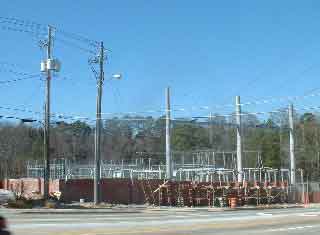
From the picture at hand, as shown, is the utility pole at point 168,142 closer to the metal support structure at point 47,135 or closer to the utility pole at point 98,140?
the utility pole at point 98,140

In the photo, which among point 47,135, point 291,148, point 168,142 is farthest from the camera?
point 291,148

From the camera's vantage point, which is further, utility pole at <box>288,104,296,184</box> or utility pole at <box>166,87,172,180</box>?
utility pole at <box>288,104,296,184</box>

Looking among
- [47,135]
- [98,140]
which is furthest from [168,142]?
[47,135]

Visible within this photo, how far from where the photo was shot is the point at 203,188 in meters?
51.2

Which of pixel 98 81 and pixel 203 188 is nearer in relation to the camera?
pixel 98 81

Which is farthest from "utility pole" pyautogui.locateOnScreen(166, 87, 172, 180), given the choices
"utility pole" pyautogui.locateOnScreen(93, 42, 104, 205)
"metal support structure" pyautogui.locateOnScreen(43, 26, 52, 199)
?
"metal support structure" pyautogui.locateOnScreen(43, 26, 52, 199)

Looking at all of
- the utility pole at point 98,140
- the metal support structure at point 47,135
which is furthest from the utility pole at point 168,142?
the metal support structure at point 47,135

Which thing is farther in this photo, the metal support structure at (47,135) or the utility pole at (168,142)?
the utility pole at (168,142)

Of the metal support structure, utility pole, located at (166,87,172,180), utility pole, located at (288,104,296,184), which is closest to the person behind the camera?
the metal support structure

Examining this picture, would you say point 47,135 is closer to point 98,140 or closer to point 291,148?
point 98,140

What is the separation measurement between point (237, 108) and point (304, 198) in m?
11.0

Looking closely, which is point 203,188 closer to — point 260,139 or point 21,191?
point 21,191

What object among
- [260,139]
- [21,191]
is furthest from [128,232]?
[260,139]

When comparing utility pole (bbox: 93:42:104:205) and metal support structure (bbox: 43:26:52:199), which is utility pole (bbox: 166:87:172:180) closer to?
utility pole (bbox: 93:42:104:205)
